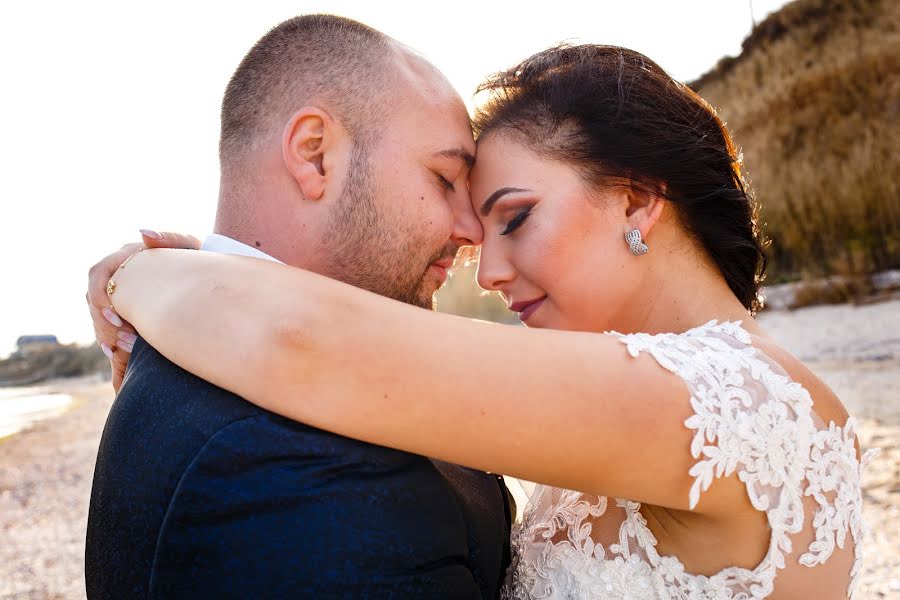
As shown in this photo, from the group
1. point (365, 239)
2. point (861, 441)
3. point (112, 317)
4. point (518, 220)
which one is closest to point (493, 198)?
point (518, 220)

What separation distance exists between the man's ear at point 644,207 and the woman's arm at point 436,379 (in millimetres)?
856

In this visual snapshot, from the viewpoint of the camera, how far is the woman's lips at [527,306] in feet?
8.64

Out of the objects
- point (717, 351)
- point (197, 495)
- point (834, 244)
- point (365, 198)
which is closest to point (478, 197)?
point (365, 198)

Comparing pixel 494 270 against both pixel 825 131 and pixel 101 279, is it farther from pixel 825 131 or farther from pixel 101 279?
pixel 825 131

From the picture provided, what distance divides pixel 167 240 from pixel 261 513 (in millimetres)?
1311

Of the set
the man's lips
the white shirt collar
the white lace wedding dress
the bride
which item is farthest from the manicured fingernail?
the white lace wedding dress

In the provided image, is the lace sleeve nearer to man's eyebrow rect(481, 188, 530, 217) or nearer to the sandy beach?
man's eyebrow rect(481, 188, 530, 217)

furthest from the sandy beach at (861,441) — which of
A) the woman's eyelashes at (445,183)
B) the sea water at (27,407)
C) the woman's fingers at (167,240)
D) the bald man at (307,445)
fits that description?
the woman's fingers at (167,240)

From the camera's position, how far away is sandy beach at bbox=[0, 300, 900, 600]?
554 centimetres

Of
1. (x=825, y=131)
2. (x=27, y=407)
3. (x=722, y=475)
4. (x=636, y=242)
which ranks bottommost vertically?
(x=27, y=407)

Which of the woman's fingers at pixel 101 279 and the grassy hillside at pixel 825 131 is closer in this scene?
the woman's fingers at pixel 101 279

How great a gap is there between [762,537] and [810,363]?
37.0 ft

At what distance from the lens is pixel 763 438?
1815 millimetres

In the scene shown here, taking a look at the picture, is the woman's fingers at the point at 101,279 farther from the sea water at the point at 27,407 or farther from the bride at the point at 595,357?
the sea water at the point at 27,407
